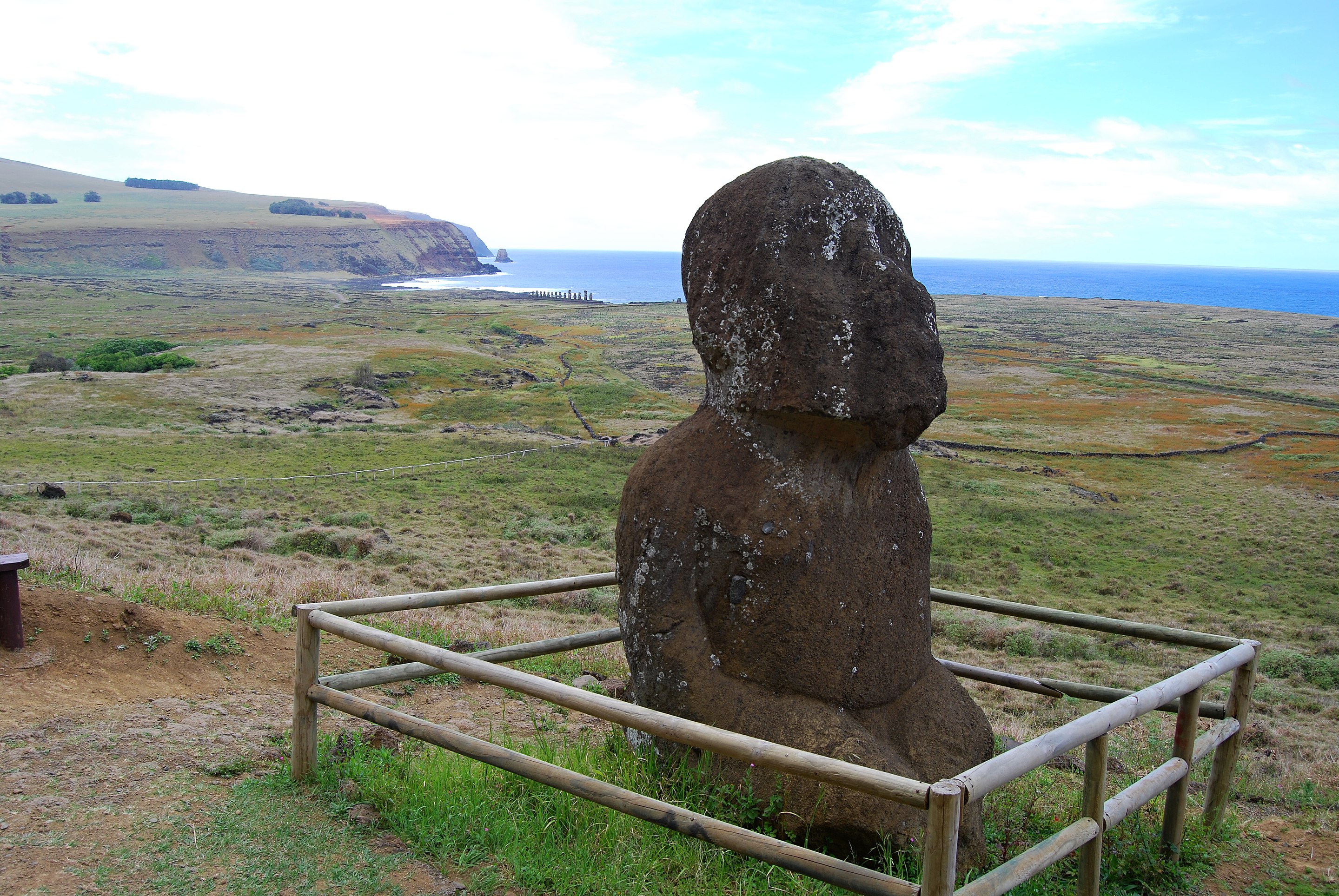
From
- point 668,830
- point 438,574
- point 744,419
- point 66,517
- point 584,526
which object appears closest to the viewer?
point 668,830

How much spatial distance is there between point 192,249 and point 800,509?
18337 cm

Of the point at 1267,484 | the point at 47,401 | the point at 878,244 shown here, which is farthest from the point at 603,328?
the point at 878,244

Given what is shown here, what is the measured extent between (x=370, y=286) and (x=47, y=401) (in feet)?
395

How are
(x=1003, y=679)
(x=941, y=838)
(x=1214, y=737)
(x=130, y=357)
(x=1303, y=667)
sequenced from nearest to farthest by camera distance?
(x=941, y=838) < (x=1214, y=737) < (x=1003, y=679) < (x=1303, y=667) < (x=130, y=357)

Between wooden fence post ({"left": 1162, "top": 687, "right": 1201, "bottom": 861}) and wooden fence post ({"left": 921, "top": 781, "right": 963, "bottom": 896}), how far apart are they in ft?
6.49

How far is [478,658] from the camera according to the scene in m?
5.51

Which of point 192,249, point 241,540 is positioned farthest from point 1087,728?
point 192,249

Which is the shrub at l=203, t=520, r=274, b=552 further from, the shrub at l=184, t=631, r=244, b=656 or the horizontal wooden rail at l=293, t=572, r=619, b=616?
the horizontal wooden rail at l=293, t=572, r=619, b=616

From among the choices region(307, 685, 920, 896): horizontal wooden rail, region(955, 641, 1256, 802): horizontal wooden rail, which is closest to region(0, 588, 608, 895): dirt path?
→ region(307, 685, 920, 896): horizontal wooden rail

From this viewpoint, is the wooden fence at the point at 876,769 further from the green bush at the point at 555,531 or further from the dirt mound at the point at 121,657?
the green bush at the point at 555,531

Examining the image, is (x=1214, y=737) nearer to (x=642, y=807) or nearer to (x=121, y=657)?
(x=642, y=807)

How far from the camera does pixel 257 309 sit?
89562 mm

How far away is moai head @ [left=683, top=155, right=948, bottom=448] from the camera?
4887 millimetres

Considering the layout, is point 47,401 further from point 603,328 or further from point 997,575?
point 603,328
